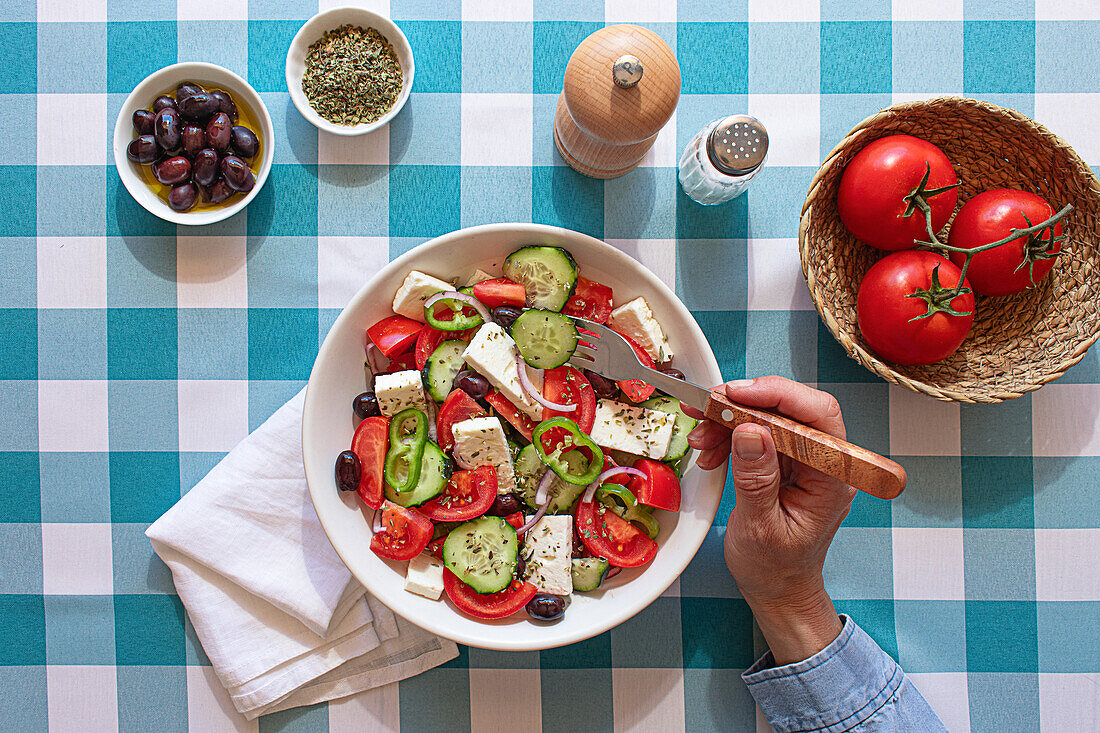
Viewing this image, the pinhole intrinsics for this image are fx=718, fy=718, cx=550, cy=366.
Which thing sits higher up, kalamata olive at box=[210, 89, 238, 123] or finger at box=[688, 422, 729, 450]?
kalamata olive at box=[210, 89, 238, 123]

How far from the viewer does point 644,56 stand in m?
1.24

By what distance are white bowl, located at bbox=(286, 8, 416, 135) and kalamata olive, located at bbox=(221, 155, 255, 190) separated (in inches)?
6.6

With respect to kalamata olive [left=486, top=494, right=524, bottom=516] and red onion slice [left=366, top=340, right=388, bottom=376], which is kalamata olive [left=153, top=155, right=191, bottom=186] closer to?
red onion slice [left=366, top=340, right=388, bottom=376]

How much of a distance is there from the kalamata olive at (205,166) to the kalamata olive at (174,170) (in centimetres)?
1

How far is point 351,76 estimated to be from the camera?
1.51m

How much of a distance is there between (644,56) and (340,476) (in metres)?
0.96

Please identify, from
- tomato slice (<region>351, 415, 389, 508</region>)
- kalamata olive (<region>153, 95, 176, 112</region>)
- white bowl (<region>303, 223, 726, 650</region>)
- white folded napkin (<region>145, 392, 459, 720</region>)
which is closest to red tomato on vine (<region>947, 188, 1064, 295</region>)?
white bowl (<region>303, 223, 726, 650</region>)

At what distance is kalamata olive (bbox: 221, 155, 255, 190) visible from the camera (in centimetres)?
147

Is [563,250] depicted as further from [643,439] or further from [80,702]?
[80,702]

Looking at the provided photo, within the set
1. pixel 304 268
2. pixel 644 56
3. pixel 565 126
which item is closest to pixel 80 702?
pixel 304 268

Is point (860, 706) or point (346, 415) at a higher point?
point (346, 415)

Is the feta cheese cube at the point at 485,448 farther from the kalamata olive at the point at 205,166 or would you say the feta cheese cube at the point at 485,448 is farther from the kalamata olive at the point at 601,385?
the kalamata olive at the point at 205,166

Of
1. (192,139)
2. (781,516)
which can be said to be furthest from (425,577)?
(192,139)

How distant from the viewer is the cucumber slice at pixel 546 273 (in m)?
1.40
